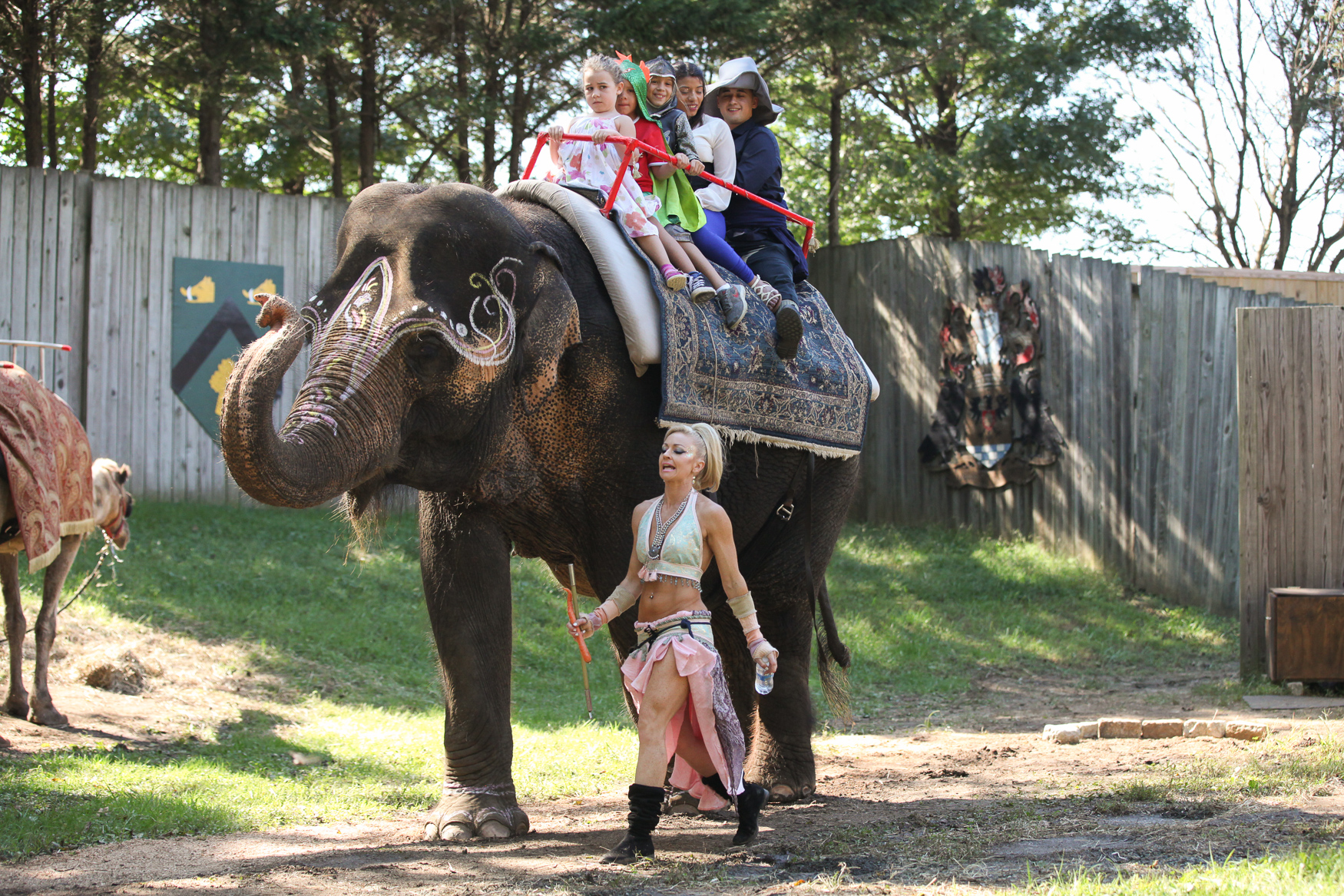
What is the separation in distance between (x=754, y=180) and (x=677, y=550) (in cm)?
258

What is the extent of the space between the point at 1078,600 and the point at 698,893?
374 inches

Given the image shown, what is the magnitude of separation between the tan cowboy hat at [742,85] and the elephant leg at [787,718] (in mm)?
2496

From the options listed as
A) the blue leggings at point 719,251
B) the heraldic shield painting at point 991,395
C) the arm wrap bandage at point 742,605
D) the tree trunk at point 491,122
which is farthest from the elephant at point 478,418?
the tree trunk at point 491,122

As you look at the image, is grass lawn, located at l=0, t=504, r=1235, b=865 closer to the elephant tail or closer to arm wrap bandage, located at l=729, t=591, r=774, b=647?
the elephant tail

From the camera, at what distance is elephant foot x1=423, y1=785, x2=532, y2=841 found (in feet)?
17.1

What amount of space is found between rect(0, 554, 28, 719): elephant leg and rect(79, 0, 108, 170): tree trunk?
8.35m

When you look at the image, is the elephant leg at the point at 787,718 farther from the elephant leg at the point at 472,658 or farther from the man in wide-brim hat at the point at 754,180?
the man in wide-brim hat at the point at 754,180

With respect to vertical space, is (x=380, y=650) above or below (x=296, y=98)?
below

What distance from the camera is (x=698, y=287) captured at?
5.61m

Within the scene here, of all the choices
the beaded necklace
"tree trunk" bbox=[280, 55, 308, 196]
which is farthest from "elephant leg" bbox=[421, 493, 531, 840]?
"tree trunk" bbox=[280, 55, 308, 196]

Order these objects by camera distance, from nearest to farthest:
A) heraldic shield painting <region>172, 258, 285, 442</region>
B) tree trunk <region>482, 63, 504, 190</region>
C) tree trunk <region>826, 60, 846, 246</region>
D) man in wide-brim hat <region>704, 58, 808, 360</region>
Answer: man in wide-brim hat <region>704, 58, 808, 360</region> < heraldic shield painting <region>172, 258, 285, 442</region> < tree trunk <region>482, 63, 504, 190</region> < tree trunk <region>826, 60, 846, 246</region>

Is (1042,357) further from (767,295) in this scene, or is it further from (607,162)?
(607,162)

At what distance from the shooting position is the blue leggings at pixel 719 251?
20.2 ft

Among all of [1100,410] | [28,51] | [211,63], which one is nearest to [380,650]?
[211,63]
